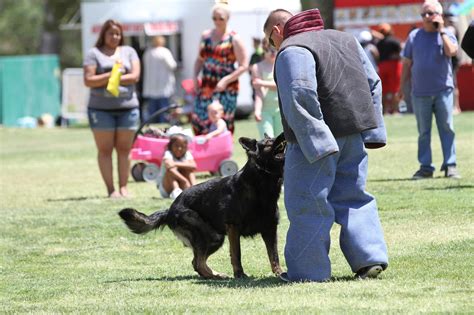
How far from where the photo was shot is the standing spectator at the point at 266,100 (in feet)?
42.3

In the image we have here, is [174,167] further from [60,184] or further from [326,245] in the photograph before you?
[326,245]

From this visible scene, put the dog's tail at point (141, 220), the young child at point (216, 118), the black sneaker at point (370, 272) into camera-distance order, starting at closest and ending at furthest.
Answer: the black sneaker at point (370, 272) < the dog's tail at point (141, 220) < the young child at point (216, 118)

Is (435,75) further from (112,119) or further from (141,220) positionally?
(141,220)

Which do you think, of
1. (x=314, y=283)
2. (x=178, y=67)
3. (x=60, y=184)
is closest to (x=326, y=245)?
(x=314, y=283)

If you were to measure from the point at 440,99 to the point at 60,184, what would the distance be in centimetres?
555

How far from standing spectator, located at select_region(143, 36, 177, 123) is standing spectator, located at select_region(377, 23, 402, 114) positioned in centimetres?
497

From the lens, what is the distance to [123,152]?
1338 cm

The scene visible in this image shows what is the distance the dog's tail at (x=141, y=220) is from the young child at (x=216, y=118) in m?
6.33

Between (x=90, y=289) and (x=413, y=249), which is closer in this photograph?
(x=90, y=289)

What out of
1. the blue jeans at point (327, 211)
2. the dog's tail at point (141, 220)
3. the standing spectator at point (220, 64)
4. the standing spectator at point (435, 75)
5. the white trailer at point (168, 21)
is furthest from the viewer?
the white trailer at point (168, 21)

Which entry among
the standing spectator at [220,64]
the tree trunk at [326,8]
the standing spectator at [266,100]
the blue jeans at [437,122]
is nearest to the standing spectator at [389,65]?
the tree trunk at [326,8]

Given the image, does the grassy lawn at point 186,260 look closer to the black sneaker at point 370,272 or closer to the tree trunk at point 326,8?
the black sneaker at point 370,272

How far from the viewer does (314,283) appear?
23.8 feet

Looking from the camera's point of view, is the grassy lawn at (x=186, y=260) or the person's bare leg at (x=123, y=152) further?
the person's bare leg at (x=123, y=152)
